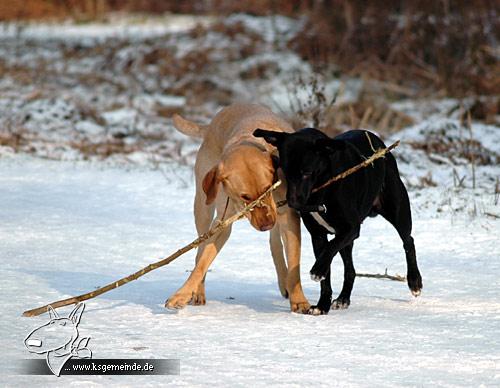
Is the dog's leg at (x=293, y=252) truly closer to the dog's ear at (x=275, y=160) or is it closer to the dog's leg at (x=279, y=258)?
the dog's ear at (x=275, y=160)

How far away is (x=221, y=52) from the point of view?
2044 centimetres

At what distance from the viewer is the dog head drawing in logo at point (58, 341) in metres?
4.36

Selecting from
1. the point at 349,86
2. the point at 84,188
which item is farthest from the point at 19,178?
the point at 349,86

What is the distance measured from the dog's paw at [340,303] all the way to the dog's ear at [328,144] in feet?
3.55

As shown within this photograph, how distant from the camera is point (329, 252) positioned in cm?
547

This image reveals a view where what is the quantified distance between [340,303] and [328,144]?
45.3 inches

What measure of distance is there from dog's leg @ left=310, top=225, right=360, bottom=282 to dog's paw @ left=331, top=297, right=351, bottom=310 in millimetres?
536

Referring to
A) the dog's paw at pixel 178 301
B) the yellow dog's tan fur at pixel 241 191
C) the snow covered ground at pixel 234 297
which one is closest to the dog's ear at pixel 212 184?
the yellow dog's tan fur at pixel 241 191

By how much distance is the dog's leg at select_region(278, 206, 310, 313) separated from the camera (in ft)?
19.1

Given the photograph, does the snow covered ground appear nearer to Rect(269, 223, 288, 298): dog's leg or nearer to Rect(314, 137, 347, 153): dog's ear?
Rect(269, 223, 288, 298): dog's leg

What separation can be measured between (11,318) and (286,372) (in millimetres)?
1704

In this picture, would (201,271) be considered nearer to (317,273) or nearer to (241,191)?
(241,191)

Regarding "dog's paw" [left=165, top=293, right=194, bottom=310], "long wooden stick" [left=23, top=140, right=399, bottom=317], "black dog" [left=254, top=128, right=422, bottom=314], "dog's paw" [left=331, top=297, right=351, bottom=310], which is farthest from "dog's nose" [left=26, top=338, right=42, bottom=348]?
"dog's paw" [left=331, top=297, right=351, bottom=310]

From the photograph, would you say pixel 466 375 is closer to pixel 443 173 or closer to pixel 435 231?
pixel 435 231
